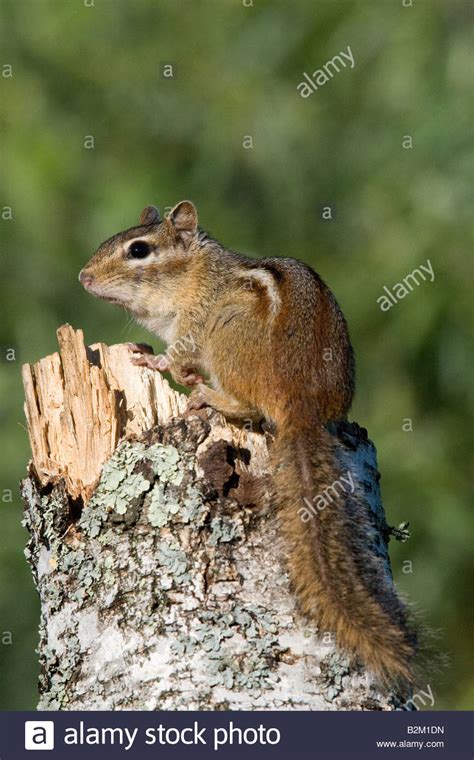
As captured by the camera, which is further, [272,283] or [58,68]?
[58,68]

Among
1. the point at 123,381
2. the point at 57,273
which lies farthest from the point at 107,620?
the point at 57,273

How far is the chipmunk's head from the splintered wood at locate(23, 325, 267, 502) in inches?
43.0

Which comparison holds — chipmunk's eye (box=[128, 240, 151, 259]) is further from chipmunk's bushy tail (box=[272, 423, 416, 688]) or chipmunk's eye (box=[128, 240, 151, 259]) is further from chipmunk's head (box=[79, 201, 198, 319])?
chipmunk's bushy tail (box=[272, 423, 416, 688])

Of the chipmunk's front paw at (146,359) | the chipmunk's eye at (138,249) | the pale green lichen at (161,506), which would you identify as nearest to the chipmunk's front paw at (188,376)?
the chipmunk's front paw at (146,359)

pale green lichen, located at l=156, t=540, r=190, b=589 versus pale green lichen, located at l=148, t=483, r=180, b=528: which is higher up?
pale green lichen, located at l=148, t=483, r=180, b=528

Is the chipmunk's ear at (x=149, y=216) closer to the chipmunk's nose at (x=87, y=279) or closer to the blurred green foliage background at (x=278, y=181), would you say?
the chipmunk's nose at (x=87, y=279)

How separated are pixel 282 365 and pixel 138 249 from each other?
1.41 m

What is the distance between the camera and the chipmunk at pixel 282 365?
3.90 m

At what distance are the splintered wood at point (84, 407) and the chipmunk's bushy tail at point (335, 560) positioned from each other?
0.57 metres

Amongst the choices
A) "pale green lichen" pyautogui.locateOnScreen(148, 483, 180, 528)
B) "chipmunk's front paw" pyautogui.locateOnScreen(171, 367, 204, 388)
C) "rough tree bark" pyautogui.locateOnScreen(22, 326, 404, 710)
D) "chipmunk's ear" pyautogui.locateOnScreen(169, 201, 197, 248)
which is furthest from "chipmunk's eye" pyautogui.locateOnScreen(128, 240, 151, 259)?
"pale green lichen" pyautogui.locateOnScreen(148, 483, 180, 528)

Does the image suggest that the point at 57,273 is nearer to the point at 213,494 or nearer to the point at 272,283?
the point at 272,283

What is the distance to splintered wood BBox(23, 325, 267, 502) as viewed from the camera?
431 centimetres

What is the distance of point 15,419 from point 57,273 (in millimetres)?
1688

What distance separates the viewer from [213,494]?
3.93m
